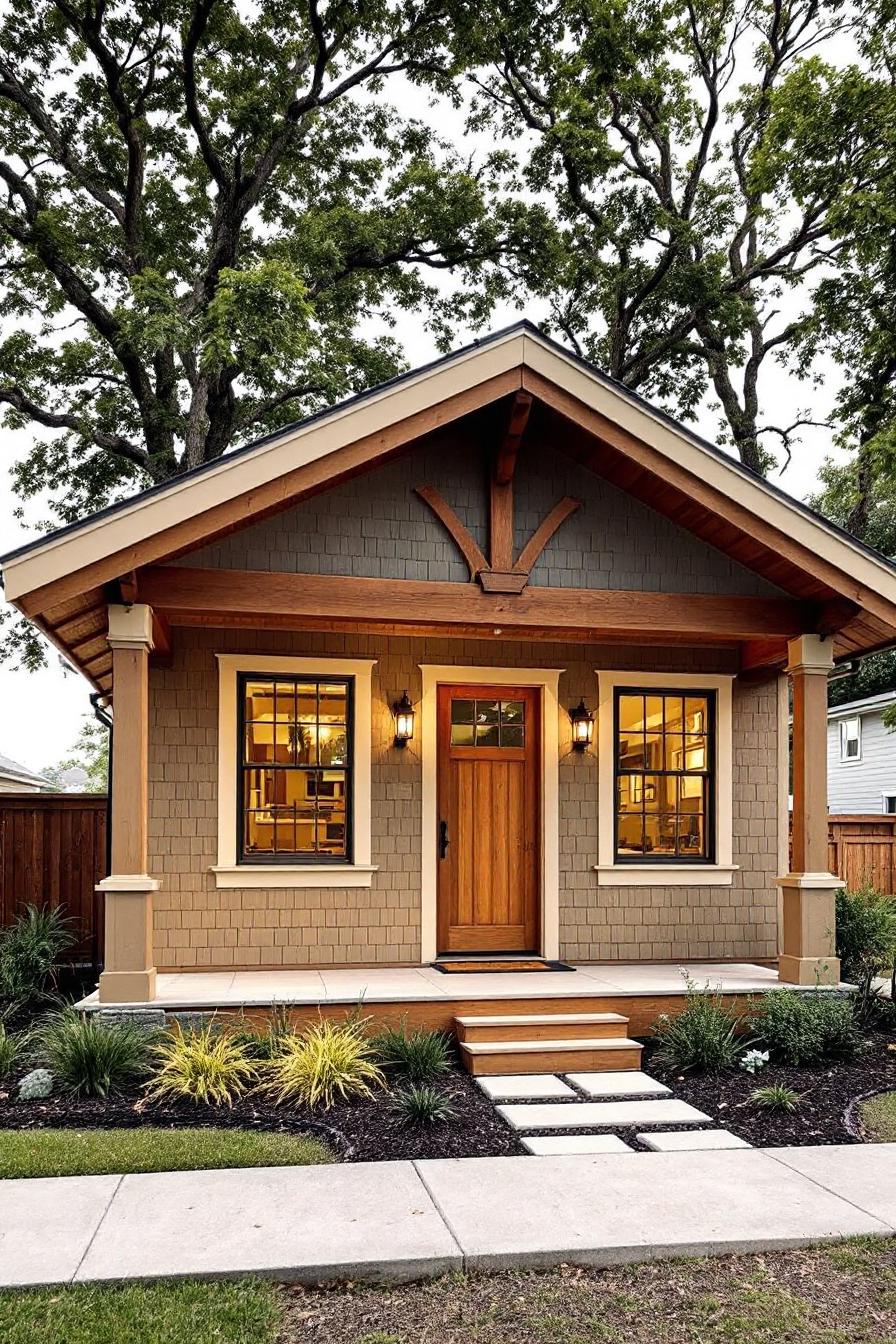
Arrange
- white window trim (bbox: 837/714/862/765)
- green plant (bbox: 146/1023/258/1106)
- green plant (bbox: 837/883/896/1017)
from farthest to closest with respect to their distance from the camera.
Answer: white window trim (bbox: 837/714/862/765) → green plant (bbox: 837/883/896/1017) → green plant (bbox: 146/1023/258/1106)

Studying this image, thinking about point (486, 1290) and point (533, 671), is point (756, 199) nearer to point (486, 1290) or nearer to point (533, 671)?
point (533, 671)

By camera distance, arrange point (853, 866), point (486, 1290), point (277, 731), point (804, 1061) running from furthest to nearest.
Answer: point (853, 866) → point (277, 731) → point (804, 1061) → point (486, 1290)

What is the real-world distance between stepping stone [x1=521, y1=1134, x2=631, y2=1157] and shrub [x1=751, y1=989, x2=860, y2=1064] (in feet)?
6.46

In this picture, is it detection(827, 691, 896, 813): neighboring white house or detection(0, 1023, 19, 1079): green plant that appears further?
detection(827, 691, 896, 813): neighboring white house

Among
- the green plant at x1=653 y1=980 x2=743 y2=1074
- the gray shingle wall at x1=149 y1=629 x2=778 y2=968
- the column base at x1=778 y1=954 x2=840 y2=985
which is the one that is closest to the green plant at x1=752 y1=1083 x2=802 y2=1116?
the green plant at x1=653 y1=980 x2=743 y2=1074

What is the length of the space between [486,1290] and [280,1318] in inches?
29.6

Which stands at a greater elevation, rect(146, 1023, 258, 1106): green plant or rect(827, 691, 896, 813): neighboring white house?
rect(827, 691, 896, 813): neighboring white house

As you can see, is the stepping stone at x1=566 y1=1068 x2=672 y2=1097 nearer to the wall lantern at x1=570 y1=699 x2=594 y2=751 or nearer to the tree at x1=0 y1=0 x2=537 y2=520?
the wall lantern at x1=570 y1=699 x2=594 y2=751

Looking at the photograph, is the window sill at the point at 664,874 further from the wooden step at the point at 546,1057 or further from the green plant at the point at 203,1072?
the green plant at the point at 203,1072

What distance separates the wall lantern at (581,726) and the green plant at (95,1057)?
4.26m

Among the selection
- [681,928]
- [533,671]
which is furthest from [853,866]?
[533,671]

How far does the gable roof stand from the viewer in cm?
675

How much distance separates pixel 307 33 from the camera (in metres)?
15.8

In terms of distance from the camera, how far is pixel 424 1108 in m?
5.74
